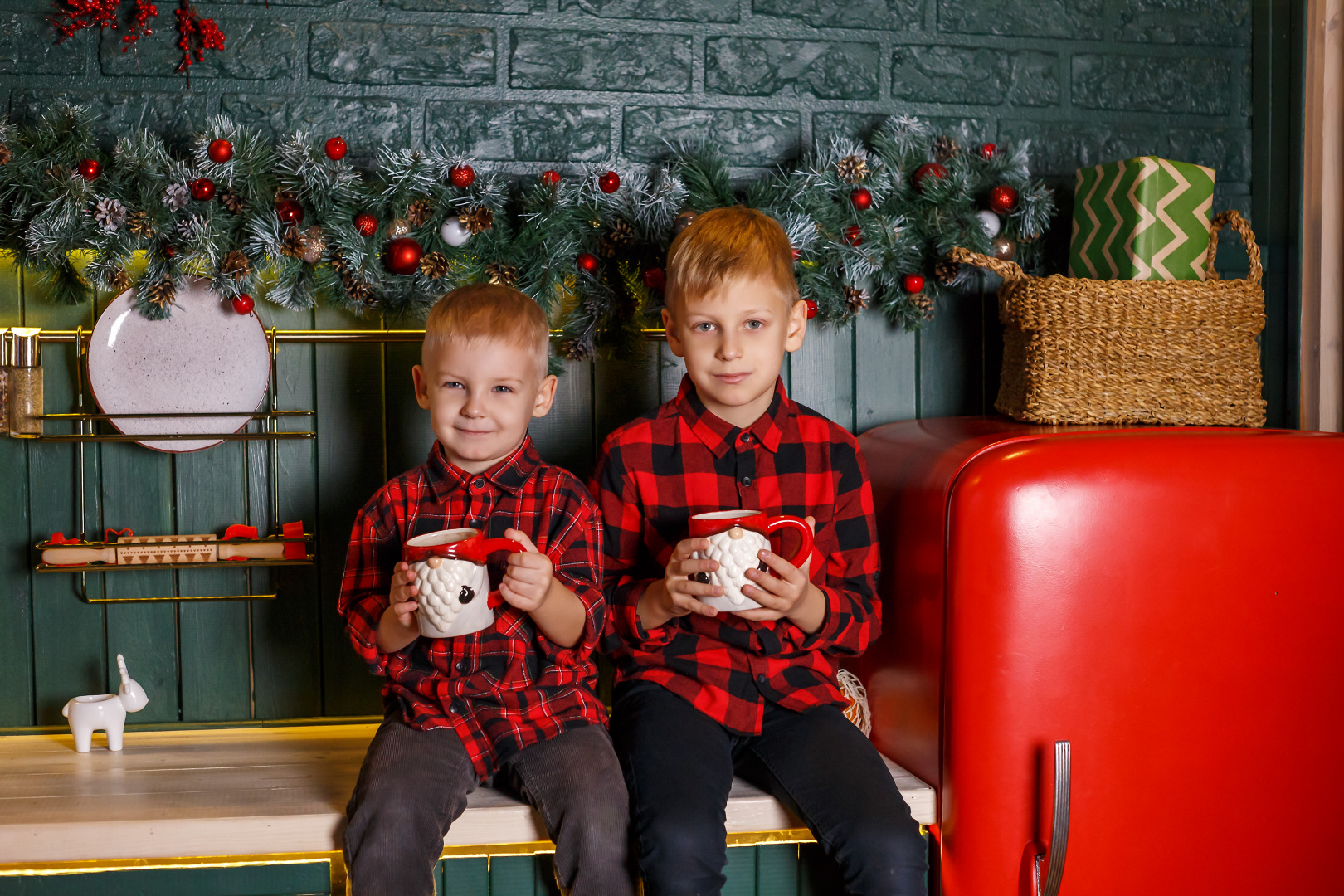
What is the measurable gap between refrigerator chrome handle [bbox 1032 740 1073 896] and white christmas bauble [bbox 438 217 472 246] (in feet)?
3.76

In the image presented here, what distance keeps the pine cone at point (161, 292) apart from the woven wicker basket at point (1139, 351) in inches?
53.8

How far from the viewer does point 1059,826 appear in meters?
1.24

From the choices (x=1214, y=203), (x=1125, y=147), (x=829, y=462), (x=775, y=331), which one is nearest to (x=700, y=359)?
(x=775, y=331)

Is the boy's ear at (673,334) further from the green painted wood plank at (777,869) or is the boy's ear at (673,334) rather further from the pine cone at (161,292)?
the pine cone at (161,292)

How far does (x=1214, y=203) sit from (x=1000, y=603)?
115 centimetres

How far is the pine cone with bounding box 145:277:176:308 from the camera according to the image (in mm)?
1571

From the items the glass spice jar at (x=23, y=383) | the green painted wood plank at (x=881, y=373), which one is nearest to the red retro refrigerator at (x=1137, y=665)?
the green painted wood plank at (x=881, y=373)

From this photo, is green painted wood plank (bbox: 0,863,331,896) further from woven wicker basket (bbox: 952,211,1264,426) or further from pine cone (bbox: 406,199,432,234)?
woven wicker basket (bbox: 952,211,1264,426)

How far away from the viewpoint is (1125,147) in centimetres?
191

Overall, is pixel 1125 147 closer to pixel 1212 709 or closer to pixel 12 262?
pixel 1212 709

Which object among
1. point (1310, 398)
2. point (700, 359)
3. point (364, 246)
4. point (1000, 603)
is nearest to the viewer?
point (1000, 603)

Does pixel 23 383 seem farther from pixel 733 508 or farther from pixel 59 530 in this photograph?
pixel 733 508

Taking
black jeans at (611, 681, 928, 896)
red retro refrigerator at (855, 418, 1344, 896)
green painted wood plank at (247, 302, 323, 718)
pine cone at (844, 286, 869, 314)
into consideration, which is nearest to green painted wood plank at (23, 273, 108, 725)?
green painted wood plank at (247, 302, 323, 718)

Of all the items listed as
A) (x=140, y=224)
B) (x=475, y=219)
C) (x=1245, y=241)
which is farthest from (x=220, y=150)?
(x=1245, y=241)
